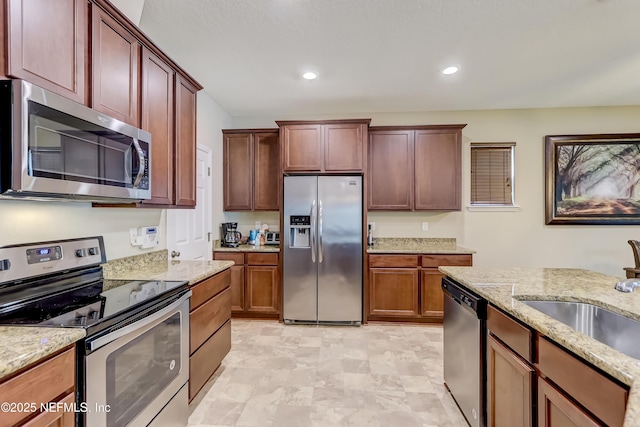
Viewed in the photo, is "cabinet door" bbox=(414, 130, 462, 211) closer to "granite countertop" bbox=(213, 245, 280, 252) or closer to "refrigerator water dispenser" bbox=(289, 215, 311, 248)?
"refrigerator water dispenser" bbox=(289, 215, 311, 248)

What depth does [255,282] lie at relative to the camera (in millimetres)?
3594

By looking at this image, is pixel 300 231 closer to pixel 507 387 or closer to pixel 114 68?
pixel 114 68

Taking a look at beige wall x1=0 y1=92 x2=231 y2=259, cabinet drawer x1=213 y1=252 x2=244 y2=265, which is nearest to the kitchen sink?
beige wall x1=0 y1=92 x2=231 y2=259

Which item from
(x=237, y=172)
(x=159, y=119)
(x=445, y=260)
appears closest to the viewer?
(x=159, y=119)

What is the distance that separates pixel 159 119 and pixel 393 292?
9.60ft

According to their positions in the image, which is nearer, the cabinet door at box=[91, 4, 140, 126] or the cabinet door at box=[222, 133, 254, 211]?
the cabinet door at box=[91, 4, 140, 126]

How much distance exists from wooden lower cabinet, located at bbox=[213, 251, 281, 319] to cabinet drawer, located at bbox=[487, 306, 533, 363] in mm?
2488

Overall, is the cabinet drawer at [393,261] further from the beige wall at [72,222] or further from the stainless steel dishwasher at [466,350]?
the beige wall at [72,222]

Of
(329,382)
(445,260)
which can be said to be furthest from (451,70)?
(329,382)

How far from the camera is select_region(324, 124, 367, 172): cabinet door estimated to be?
3475 mm

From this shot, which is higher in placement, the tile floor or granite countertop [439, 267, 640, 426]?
granite countertop [439, 267, 640, 426]

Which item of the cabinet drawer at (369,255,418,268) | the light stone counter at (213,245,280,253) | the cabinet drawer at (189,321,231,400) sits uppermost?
the light stone counter at (213,245,280,253)

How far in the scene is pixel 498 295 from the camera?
1499 mm

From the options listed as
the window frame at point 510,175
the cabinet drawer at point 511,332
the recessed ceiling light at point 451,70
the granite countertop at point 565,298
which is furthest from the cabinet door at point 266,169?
the cabinet drawer at point 511,332
